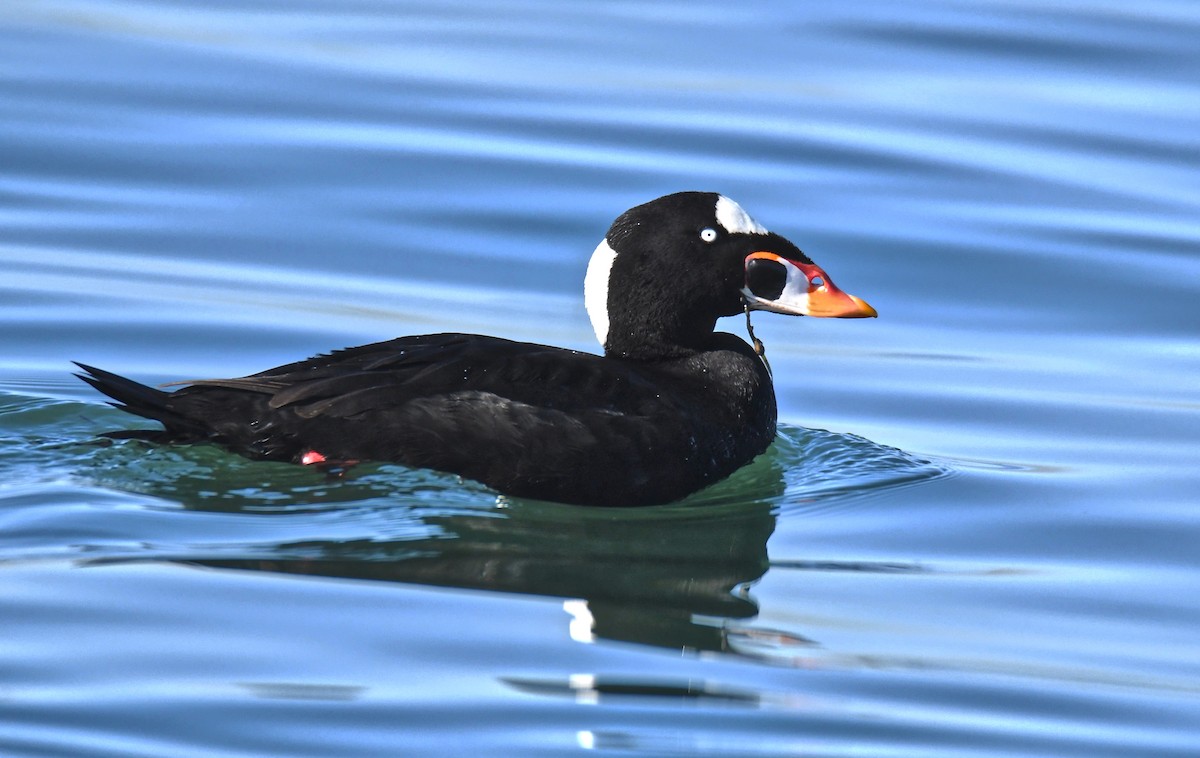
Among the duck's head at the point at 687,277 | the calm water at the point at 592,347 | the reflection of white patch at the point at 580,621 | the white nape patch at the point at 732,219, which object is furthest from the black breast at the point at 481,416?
the reflection of white patch at the point at 580,621

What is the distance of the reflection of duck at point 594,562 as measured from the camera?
5.41 m

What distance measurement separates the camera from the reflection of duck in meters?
5.41

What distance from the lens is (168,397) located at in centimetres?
623

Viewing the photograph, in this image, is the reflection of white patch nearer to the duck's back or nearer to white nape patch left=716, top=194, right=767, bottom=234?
the duck's back

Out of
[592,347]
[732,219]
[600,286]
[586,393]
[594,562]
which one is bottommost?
[594,562]

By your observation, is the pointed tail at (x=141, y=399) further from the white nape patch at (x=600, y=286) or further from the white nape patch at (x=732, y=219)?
the white nape patch at (x=732, y=219)

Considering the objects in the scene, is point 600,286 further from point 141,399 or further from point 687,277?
point 141,399

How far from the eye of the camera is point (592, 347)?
28.2 feet

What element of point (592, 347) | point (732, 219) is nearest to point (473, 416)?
point (732, 219)

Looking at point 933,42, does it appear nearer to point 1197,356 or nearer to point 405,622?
point 1197,356

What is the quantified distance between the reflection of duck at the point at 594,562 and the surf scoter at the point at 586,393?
0.54 feet

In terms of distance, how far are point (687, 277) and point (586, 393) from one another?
78 cm

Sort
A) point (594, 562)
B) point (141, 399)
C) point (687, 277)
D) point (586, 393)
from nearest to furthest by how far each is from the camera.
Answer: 1. point (594, 562)
2. point (141, 399)
3. point (586, 393)
4. point (687, 277)

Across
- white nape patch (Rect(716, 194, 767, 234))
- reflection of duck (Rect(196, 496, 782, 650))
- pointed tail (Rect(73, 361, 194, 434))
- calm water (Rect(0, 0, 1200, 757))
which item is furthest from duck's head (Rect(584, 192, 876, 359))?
pointed tail (Rect(73, 361, 194, 434))
